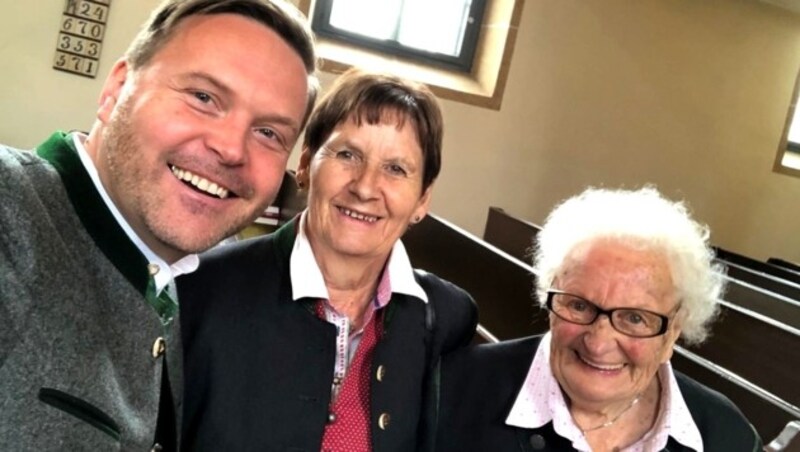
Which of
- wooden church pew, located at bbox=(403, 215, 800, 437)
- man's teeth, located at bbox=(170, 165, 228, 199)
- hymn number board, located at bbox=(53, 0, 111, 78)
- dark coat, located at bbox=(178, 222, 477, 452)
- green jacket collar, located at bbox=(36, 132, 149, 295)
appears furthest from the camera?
hymn number board, located at bbox=(53, 0, 111, 78)

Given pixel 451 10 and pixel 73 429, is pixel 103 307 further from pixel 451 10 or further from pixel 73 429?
pixel 451 10

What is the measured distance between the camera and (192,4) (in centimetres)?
109

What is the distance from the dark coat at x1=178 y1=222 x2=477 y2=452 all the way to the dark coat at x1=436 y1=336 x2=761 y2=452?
0.07 meters

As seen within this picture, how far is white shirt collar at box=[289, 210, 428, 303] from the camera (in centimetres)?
133

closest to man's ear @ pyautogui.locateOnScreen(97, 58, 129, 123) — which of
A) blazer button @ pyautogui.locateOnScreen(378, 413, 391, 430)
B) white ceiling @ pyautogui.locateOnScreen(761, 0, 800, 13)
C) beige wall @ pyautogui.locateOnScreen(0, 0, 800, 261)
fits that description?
blazer button @ pyautogui.locateOnScreen(378, 413, 391, 430)

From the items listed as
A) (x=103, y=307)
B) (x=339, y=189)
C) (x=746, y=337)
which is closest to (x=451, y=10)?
(x=746, y=337)

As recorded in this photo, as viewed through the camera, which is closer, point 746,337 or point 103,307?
point 103,307

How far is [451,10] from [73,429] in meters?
4.43

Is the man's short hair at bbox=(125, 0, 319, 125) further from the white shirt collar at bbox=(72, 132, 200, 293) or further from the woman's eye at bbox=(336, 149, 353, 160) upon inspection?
the woman's eye at bbox=(336, 149, 353, 160)

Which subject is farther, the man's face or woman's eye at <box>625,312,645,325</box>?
woman's eye at <box>625,312,645,325</box>

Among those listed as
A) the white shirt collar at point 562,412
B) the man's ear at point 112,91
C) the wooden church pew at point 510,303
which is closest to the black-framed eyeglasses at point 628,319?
the white shirt collar at point 562,412

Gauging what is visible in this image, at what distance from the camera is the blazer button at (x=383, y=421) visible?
1330 millimetres

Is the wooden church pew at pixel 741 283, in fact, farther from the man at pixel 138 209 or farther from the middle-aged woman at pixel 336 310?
the man at pixel 138 209

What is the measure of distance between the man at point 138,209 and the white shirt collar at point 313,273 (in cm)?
24
